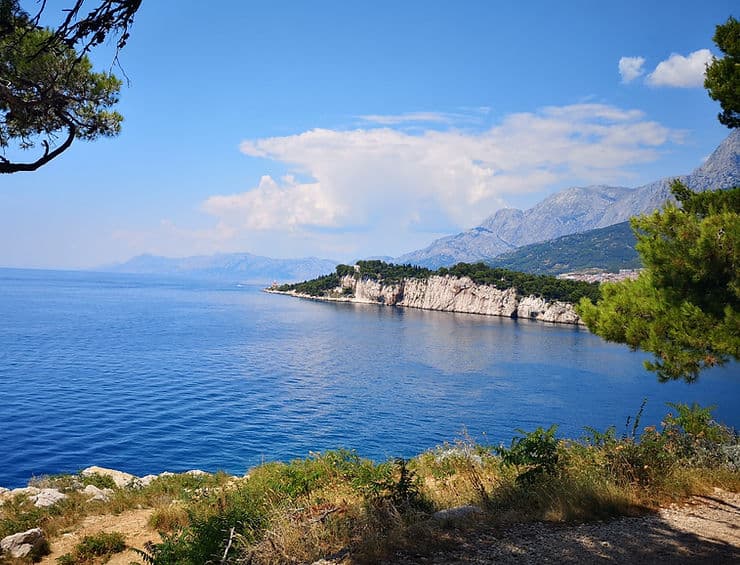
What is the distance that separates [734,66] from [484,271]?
145 metres

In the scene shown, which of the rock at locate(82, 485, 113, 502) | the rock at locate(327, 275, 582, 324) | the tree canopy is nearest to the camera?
the tree canopy

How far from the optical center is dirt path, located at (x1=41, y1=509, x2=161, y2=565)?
29.2 ft

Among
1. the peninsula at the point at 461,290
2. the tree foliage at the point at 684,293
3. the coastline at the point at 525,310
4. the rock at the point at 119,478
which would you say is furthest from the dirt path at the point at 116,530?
the peninsula at the point at 461,290

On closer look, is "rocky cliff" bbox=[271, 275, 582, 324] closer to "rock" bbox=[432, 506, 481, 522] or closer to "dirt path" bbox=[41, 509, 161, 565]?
"rock" bbox=[432, 506, 481, 522]

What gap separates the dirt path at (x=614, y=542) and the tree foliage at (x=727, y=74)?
7296mm

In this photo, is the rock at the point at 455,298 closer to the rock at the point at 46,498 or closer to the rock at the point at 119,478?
the rock at the point at 119,478

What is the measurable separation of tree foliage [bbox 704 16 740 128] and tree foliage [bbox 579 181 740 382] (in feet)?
5.25

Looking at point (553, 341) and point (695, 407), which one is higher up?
point (695, 407)

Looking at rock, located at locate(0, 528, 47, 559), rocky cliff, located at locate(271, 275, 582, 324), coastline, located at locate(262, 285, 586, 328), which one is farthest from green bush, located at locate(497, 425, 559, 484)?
rocky cliff, located at locate(271, 275, 582, 324)

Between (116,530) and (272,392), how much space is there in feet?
108

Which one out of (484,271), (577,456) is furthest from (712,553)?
(484,271)

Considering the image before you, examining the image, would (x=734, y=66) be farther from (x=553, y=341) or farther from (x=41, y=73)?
(x=553, y=341)

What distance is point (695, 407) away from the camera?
468 inches

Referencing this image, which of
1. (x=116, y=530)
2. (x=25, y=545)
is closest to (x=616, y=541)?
(x=116, y=530)
